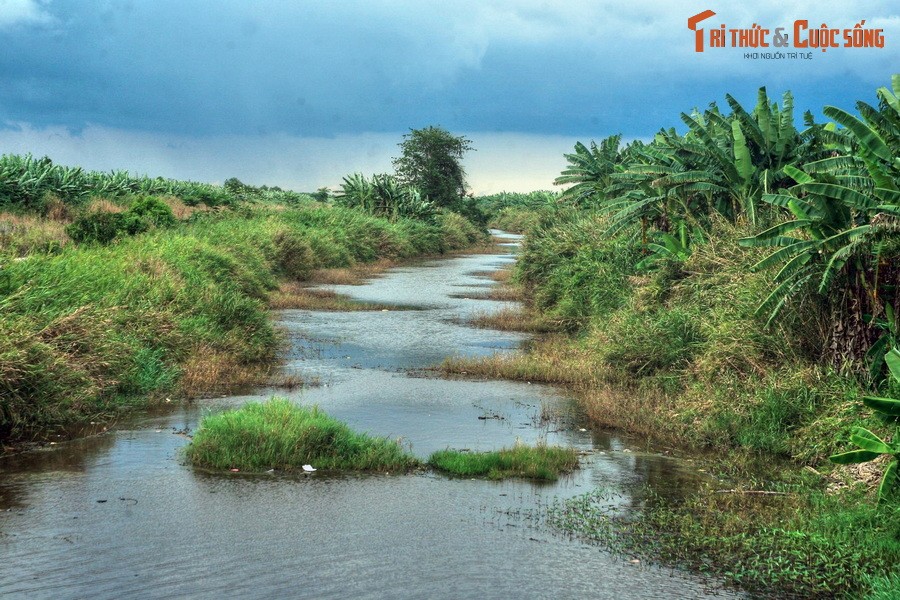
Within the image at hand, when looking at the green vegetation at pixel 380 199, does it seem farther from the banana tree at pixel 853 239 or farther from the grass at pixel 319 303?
the banana tree at pixel 853 239

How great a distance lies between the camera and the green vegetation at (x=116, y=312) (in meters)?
9.80

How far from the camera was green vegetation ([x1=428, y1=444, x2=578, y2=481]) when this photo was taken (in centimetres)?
880

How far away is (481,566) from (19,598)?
3.18 m

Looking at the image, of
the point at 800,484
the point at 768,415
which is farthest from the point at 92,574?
the point at 768,415

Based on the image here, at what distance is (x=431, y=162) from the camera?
6262cm

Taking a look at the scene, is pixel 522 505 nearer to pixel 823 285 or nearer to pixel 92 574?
pixel 92 574

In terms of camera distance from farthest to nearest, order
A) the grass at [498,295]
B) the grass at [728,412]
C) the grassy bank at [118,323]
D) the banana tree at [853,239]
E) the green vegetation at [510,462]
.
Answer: the grass at [498,295] → the grassy bank at [118,323] → the banana tree at [853,239] → the green vegetation at [510,462] → the grass at [728,412]

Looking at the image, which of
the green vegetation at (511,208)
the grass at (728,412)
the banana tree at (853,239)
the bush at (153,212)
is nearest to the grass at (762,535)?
the grass at (728,412)

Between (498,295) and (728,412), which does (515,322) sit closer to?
(498,295)

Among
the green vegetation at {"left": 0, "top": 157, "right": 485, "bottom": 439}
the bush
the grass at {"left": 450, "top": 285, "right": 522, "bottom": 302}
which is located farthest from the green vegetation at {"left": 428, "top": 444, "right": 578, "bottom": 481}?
the bush

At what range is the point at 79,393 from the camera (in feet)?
33.5

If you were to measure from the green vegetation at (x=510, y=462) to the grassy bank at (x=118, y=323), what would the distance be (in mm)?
4478

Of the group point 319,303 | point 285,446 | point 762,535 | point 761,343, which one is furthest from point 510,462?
point 319,303

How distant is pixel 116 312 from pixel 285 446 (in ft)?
17.6
